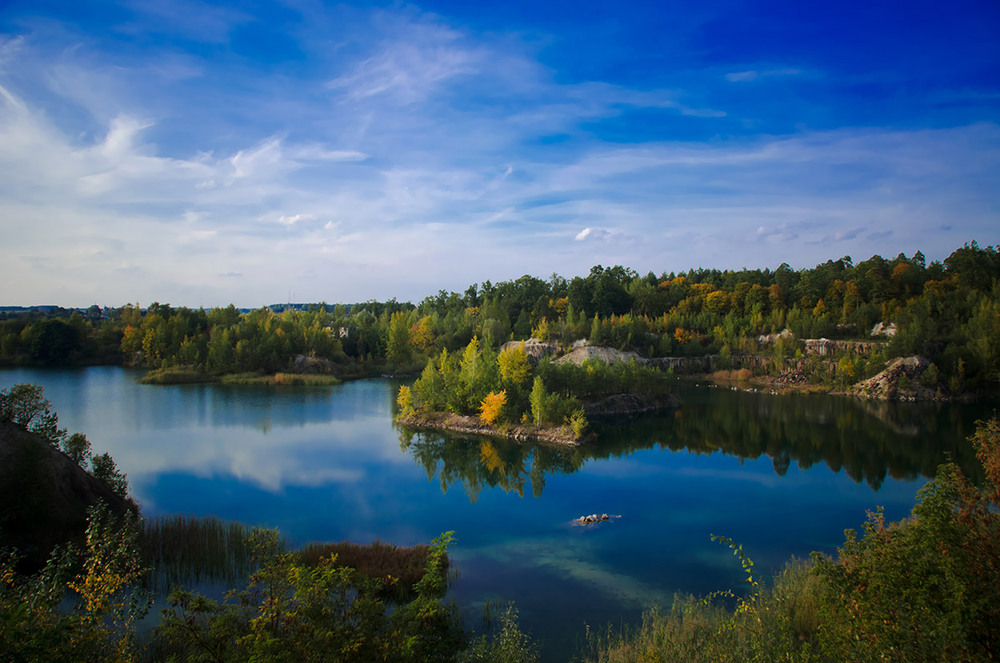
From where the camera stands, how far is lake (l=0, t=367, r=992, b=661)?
42.4 ft

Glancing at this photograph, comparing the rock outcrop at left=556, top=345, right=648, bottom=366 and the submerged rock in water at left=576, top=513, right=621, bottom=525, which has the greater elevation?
the rock outcrop at left=556, top=345, right=648, bottom=366

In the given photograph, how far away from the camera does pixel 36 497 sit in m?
11.9

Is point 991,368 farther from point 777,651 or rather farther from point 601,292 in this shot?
point 777,651

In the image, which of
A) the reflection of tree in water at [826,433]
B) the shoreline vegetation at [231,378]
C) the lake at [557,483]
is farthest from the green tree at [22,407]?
the shoreline vegetation at [231,378]

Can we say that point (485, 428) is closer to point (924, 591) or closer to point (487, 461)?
point (487, 461)

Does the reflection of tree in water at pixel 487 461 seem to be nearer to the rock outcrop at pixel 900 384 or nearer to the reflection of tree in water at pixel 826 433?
the reflection of tree in water at pixel 826 433

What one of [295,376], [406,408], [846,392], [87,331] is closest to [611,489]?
[406,408]

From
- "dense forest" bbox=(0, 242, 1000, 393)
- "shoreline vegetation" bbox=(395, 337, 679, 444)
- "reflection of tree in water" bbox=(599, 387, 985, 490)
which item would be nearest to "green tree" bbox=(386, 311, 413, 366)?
"dense forest" bbox=(0, 242, 1000, 393)

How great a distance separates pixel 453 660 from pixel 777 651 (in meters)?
3.50

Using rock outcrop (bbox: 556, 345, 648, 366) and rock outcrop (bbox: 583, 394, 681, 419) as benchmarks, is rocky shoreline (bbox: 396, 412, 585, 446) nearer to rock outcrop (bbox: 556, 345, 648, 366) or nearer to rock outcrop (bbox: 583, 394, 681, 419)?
rock outcrop (bbox: 583, 394, 681, 419)

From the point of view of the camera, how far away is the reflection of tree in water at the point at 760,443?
2236 centimetres

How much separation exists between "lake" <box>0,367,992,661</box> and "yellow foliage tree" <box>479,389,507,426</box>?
153cm

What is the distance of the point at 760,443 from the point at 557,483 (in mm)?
12758

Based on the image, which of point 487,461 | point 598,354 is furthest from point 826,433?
point 598,354
